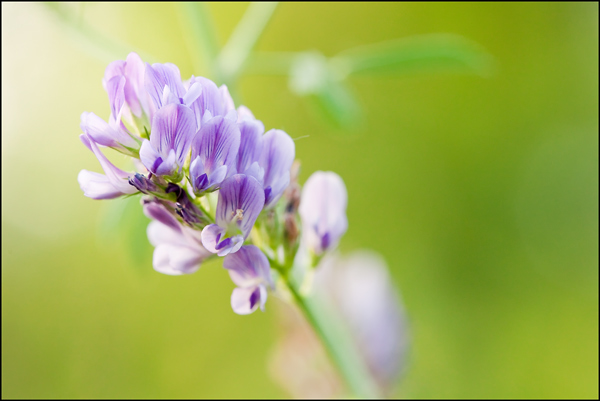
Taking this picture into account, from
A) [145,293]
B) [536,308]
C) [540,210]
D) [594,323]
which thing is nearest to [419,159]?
[540,210]

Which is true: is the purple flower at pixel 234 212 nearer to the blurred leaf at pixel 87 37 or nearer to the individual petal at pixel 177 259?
the individual petal at pixel 177 259

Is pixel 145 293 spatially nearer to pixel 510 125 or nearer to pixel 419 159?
pixel 419 159

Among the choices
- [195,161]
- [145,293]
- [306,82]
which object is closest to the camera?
[195,161]

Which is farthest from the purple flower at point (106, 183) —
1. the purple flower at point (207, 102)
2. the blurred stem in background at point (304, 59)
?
the blurred stem in background at point (304, 59)

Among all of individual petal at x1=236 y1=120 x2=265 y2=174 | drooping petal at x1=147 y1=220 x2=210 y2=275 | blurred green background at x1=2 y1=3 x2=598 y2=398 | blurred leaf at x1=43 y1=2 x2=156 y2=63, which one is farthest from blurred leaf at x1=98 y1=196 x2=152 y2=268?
blurred green background at x1=2 y1=3 x2=598 y2=398

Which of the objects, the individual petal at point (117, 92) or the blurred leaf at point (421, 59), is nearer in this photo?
the individual petal at point (117, 92)

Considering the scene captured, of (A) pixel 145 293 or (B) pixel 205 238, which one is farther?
(A) pixel 145 293

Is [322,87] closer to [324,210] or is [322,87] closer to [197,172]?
[324,210]
